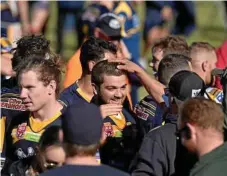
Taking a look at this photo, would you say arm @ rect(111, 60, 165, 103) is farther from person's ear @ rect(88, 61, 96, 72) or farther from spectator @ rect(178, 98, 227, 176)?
spectator @ rect(178, 98, 227, 176)

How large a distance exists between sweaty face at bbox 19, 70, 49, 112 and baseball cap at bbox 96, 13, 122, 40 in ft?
12.4

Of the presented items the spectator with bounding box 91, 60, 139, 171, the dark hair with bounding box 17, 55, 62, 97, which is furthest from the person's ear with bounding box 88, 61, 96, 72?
the dark hair with bounding box 17, 55, 62, 97

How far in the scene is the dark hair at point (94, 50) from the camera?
7918mm

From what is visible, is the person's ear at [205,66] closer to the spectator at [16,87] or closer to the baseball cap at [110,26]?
the spectator at [16,87]

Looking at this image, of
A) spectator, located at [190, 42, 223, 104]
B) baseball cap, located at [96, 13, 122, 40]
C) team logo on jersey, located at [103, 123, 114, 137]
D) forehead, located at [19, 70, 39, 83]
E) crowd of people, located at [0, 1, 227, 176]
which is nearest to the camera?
crowd of people, located at [0, 1, 227, 176]

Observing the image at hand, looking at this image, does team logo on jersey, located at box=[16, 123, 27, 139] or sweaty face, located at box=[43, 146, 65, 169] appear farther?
team logo on jersey, located at box=[16, 123, 27, 139]

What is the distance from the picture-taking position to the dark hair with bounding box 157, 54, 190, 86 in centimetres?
730

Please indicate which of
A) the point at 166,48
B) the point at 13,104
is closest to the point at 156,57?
the point at 166,48

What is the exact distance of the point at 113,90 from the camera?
707 cm

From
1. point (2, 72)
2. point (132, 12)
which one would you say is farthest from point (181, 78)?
point (132, 12)

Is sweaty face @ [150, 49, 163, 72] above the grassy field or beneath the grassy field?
above

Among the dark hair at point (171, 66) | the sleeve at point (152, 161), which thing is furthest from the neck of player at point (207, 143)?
the dark hair at point (171, 66)

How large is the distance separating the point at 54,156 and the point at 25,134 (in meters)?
0.95

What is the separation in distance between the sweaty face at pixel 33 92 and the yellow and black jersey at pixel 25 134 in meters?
0.12
